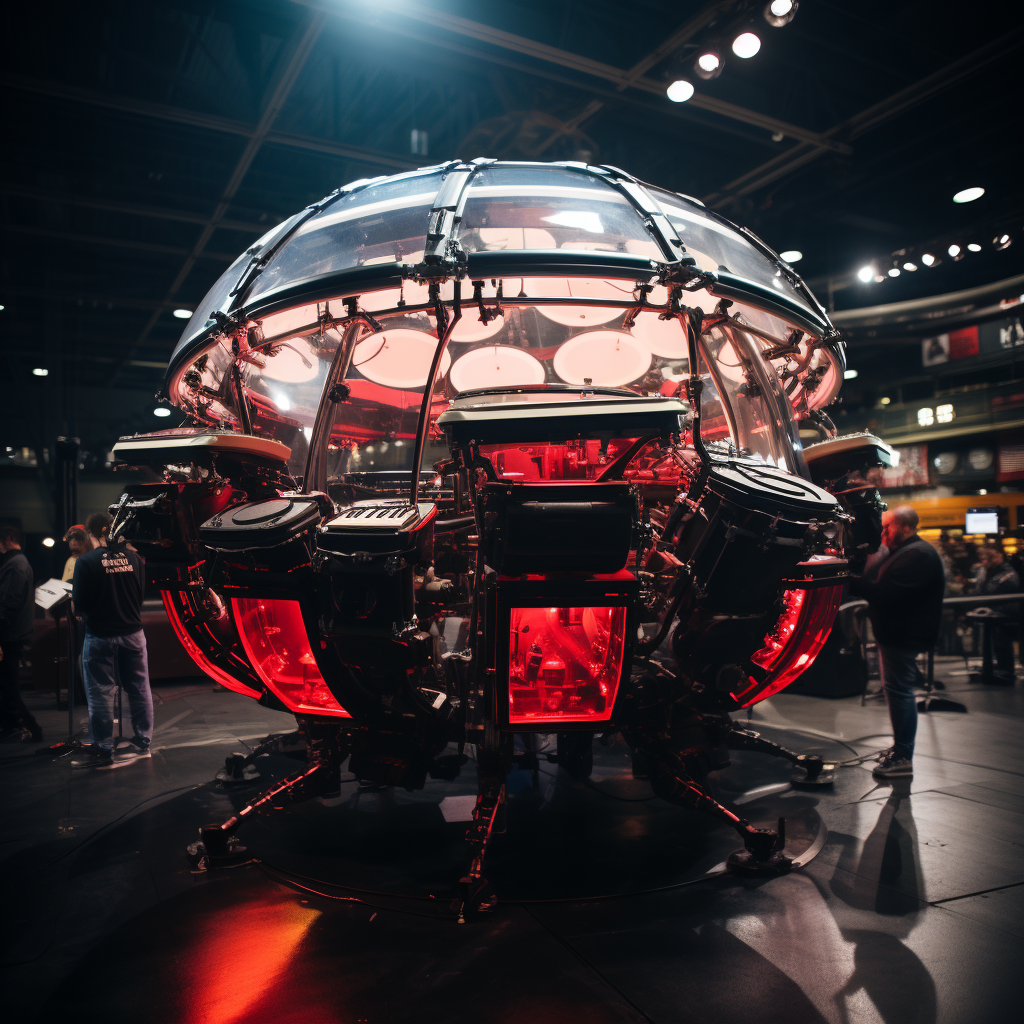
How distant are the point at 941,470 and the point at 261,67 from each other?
21.2 meters

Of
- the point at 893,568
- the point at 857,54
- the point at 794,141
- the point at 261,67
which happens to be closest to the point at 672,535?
the point at 893,568

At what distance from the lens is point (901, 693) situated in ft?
18.4

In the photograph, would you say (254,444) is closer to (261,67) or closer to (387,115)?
(261,67)

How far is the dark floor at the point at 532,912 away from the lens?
259 centimetres

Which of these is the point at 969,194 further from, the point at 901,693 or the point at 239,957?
the point at 239,957

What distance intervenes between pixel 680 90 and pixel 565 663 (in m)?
7.72

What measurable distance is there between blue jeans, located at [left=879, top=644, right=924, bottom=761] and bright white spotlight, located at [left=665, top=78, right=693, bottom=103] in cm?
668

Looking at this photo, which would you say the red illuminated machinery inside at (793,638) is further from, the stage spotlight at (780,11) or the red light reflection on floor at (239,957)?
the stage spotlight at (780,11)

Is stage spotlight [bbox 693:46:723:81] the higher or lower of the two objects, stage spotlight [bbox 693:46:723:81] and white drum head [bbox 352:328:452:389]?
the higher

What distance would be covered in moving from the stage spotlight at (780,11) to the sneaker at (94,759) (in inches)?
374

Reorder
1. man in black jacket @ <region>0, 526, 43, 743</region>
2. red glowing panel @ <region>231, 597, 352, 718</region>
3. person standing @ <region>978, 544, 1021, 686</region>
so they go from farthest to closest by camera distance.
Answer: person standing @ <region>978, 544, 1021, 686</region>, man in black jacket @ <region>0, 526, 43, 743</region>, red glowing panel @ <region>231, 597, 352, 718</region>

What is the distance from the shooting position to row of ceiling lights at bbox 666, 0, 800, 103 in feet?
24.2

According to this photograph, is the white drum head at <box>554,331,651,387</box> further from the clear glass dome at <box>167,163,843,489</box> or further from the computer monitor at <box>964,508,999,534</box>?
the computer monitor at <box>964,508,999,534</box>

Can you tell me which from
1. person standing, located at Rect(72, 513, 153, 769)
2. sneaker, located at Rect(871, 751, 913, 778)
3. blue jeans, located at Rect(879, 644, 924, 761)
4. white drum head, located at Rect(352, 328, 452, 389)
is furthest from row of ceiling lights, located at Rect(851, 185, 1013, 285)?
person standing, located at Rect(72, 513, 153, 769)
